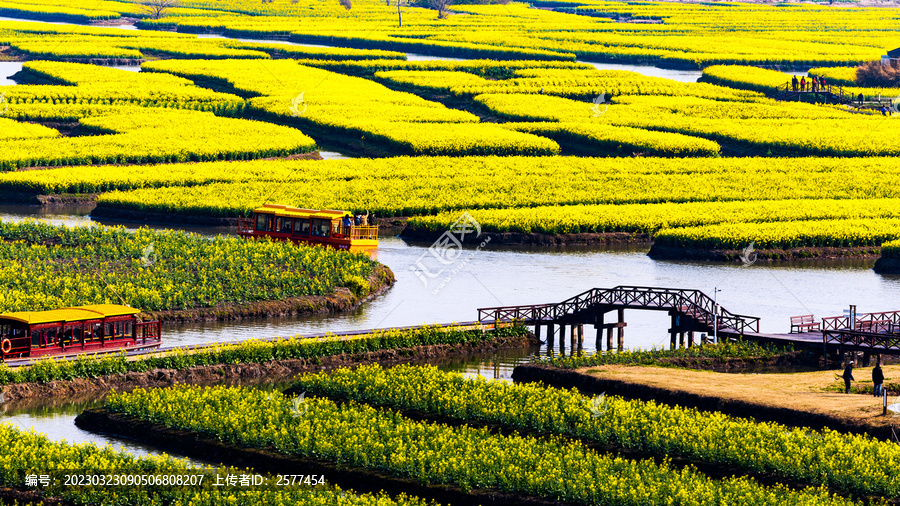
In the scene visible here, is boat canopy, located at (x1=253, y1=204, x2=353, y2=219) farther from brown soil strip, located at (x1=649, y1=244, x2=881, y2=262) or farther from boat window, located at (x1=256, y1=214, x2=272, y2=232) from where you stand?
brown soil strip, located at (x1=649, y1=244, x2=881, y2=262)

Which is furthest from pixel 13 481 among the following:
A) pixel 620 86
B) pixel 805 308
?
pixel 620 86

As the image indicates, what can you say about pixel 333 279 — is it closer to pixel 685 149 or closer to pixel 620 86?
pixel 685 149

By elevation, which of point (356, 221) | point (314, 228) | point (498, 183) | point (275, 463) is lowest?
point (275, 463)

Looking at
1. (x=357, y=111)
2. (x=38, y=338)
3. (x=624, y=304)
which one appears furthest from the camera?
(x=357, y=111)

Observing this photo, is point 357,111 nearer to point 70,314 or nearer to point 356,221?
point 356,221

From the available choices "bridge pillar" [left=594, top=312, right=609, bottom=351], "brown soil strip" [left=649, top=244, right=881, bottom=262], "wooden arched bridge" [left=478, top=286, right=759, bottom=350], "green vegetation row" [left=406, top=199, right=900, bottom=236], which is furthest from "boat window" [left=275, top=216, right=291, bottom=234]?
"bridge pillar" [left=594, top=312, right=609, bottom=351]

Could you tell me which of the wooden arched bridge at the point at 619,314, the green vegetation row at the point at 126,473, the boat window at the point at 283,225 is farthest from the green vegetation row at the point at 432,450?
the boat window at the point at 283,225

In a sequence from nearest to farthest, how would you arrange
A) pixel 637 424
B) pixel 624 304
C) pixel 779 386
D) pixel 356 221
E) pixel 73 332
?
pixel 637 424 < pixel 779 386 < pixel 73 332 < pixel 624 304 < pixel 356 221

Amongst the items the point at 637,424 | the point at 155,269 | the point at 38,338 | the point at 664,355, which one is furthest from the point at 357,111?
the point at 637,424
